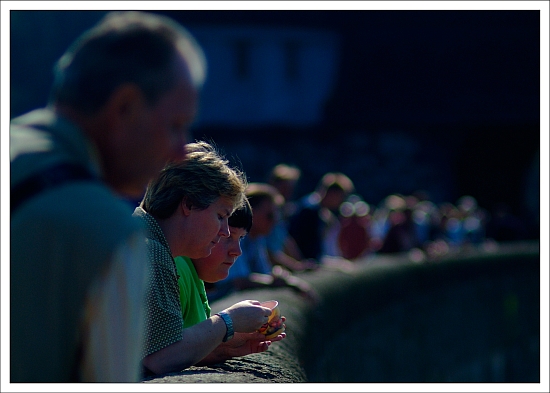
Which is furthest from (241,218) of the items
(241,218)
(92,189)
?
(92,189)

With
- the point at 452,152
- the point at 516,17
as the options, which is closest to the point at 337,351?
the point at 452,152

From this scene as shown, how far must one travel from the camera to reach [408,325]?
30.7ft

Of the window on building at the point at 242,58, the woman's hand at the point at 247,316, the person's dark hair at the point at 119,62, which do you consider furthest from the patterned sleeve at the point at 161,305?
the window on building at the point at 242,58

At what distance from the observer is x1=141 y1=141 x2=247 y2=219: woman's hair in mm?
2406

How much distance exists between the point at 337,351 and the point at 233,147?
54.8 ft

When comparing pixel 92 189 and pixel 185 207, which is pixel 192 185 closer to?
pixel 185 207

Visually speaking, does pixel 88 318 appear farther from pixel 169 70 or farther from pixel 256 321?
pixel 256 321

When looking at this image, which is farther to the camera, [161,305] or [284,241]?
[284,241]

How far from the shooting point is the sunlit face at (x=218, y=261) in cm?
273

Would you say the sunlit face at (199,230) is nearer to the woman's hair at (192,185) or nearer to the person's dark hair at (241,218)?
the woman's hair at (192,185)

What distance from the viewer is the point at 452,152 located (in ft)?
78.6

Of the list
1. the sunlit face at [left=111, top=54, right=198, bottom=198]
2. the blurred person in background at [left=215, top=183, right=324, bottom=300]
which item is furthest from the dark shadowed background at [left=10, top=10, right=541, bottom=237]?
the sunlit face at [left=111, top=54, right=198, bottom=198]

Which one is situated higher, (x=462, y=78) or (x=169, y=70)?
(x=169, y=70)

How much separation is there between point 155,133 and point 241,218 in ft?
5.03
